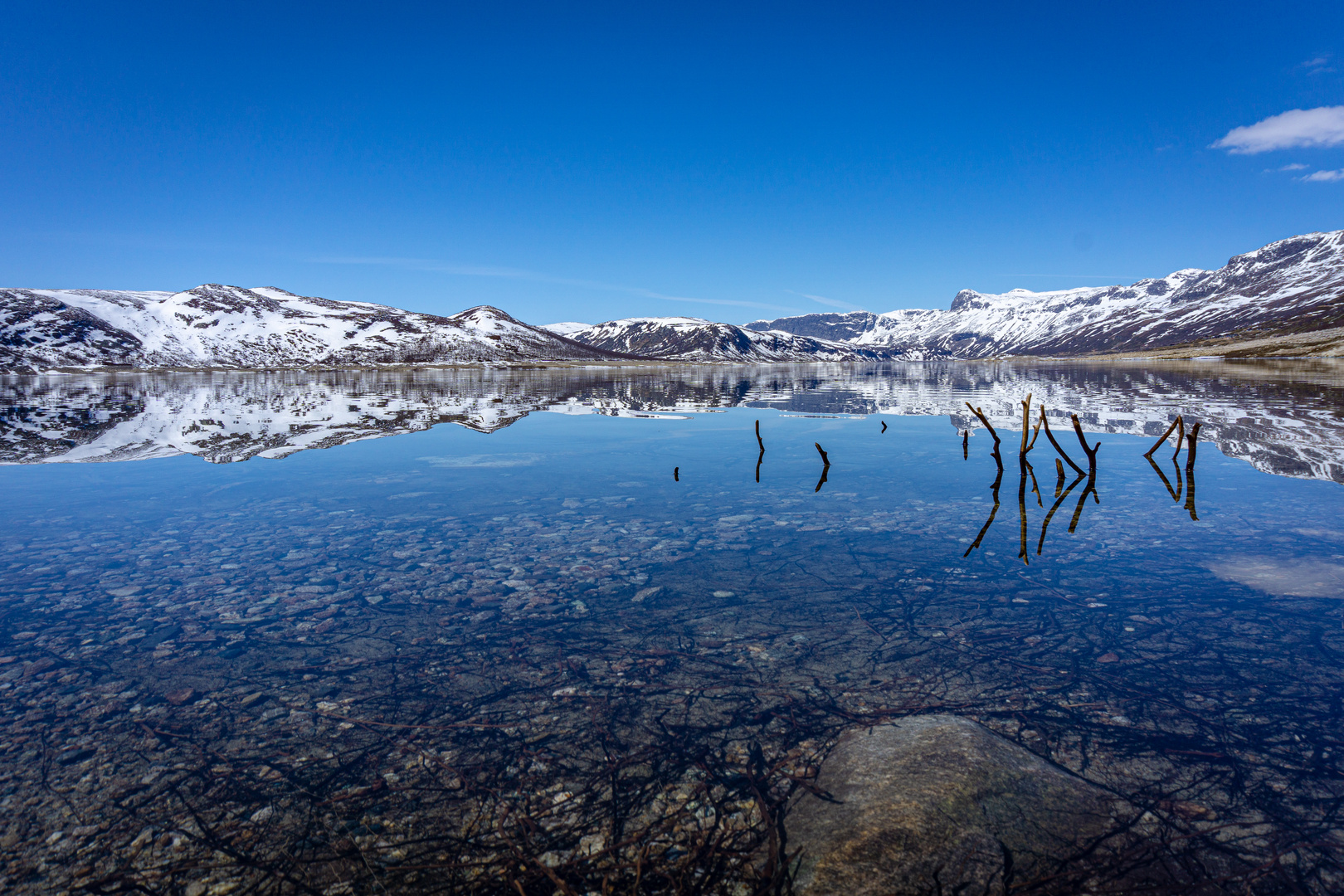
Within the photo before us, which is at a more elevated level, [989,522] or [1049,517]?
[1049,517]

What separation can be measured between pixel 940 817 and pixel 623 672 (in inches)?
162

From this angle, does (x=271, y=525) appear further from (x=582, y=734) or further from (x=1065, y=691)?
(x=1065, y=691)

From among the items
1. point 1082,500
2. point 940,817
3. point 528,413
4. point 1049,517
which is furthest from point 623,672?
point 528,413

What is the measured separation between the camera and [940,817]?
5.19m

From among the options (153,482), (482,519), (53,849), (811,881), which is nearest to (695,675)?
(811,881)

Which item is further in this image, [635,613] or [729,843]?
[635,613]

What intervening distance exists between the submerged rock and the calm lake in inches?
6.0

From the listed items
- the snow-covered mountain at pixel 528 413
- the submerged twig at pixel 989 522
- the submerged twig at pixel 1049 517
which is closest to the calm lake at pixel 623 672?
the submerged twig at pixel 1049 517

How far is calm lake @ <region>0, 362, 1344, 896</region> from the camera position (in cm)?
521

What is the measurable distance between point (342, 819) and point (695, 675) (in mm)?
4113

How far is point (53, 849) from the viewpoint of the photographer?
5180mm

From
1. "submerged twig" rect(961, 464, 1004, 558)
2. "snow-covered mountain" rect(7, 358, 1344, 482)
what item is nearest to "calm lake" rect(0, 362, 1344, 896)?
"submerged twig" rect(961, 464, 1004, 558)

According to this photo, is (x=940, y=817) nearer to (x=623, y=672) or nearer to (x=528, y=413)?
(x=623, y=672)

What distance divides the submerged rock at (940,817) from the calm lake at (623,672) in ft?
0.50
